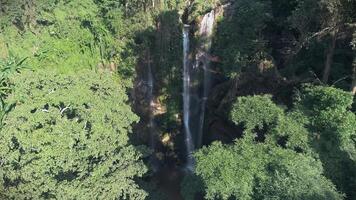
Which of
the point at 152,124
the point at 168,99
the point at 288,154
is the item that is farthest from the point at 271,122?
the point at 152,124

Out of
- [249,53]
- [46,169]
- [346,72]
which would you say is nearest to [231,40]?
[249,53]

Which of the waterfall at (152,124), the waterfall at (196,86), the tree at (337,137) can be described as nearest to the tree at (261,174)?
the tree at (337,137)

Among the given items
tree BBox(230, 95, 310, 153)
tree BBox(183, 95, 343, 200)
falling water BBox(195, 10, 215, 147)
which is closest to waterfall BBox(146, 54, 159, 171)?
falling water BBox(195, 10, 215, 147)

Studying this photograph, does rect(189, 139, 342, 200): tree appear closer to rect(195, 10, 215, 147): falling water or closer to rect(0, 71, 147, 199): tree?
rect(0, 71, 147, 199): tree

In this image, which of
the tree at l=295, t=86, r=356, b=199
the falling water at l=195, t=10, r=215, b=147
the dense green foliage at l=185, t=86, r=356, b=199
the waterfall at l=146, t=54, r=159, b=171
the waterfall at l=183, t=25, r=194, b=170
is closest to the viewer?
the dense green foliage at l=185, t=86, r=356, b=199

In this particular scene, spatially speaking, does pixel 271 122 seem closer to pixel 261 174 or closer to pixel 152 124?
pixel 261 174

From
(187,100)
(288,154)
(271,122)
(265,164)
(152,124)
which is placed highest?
(271,122)

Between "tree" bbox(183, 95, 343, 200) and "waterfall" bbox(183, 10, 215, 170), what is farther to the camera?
"waterfall" bbox(183, 10, 215, 170)
